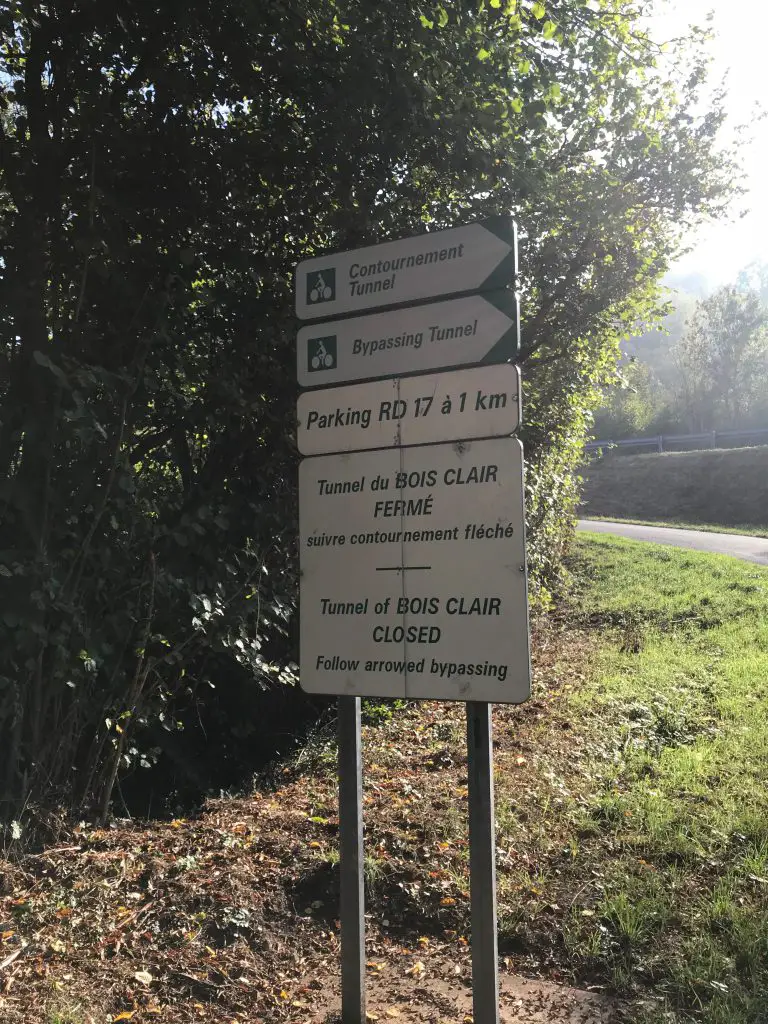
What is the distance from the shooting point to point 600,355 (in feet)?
24.6

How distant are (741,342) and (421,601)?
64.7m

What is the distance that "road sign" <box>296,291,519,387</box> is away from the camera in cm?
278

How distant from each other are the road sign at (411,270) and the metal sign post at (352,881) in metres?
1.57

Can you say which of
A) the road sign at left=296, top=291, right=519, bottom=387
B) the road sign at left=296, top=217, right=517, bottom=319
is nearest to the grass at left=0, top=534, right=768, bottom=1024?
the road sign at left=296, top=291, right=519, bottom=387

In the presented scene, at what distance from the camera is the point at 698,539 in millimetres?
21375

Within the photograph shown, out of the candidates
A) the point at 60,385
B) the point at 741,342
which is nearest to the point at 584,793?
the point at 60,385

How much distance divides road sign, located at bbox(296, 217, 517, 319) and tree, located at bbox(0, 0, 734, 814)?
1.43 meters

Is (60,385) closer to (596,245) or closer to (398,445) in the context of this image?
(398,445)

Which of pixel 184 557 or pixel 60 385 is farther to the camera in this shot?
pixel 184 557

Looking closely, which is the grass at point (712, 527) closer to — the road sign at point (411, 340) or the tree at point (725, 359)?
the road sign at point (411, 340)

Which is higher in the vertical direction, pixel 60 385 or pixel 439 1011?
pixel 60 385

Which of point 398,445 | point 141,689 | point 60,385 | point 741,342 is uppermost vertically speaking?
point 741,342

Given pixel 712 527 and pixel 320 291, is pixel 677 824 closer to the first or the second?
pixel 320 291

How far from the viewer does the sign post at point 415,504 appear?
2.66 metres
